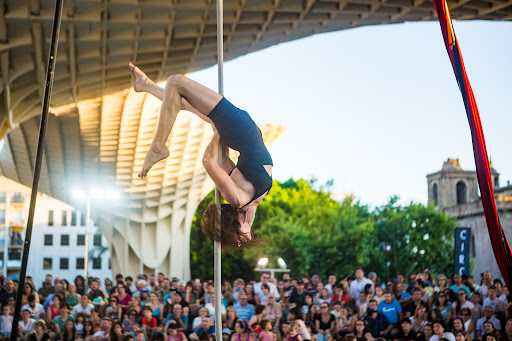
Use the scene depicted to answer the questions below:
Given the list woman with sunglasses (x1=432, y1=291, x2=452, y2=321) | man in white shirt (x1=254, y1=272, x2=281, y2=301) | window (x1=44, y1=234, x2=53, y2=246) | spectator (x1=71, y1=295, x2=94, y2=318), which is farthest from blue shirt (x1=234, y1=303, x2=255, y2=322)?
window (x1=44, y1=234, x2=53, y2=246)

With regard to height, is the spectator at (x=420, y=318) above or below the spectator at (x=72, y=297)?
below

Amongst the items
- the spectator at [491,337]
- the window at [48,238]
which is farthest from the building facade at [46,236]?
the spectator at [491,337]

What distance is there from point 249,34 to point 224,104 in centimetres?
1802

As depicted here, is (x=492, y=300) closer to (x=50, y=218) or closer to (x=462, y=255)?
(x=462, y=255)

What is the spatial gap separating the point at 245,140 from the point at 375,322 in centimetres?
698

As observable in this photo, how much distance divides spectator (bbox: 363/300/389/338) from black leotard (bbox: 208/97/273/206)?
6.63 m

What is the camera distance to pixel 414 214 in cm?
4650

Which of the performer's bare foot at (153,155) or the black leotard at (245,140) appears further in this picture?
the performer's bare foot at (153,155)

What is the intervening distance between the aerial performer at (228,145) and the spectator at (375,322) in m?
6.41

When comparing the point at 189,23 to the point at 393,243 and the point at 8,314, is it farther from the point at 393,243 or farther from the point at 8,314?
the point at 393,243

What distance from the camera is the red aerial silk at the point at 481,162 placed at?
5.11m

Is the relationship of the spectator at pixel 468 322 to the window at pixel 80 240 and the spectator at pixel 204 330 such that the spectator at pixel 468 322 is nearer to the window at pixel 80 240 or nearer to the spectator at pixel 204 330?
the spectator at pixel 204 330

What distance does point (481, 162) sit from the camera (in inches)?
205

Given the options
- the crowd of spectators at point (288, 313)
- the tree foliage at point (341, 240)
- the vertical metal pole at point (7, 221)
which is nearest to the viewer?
the crowd of spectators at point (288, 313)
